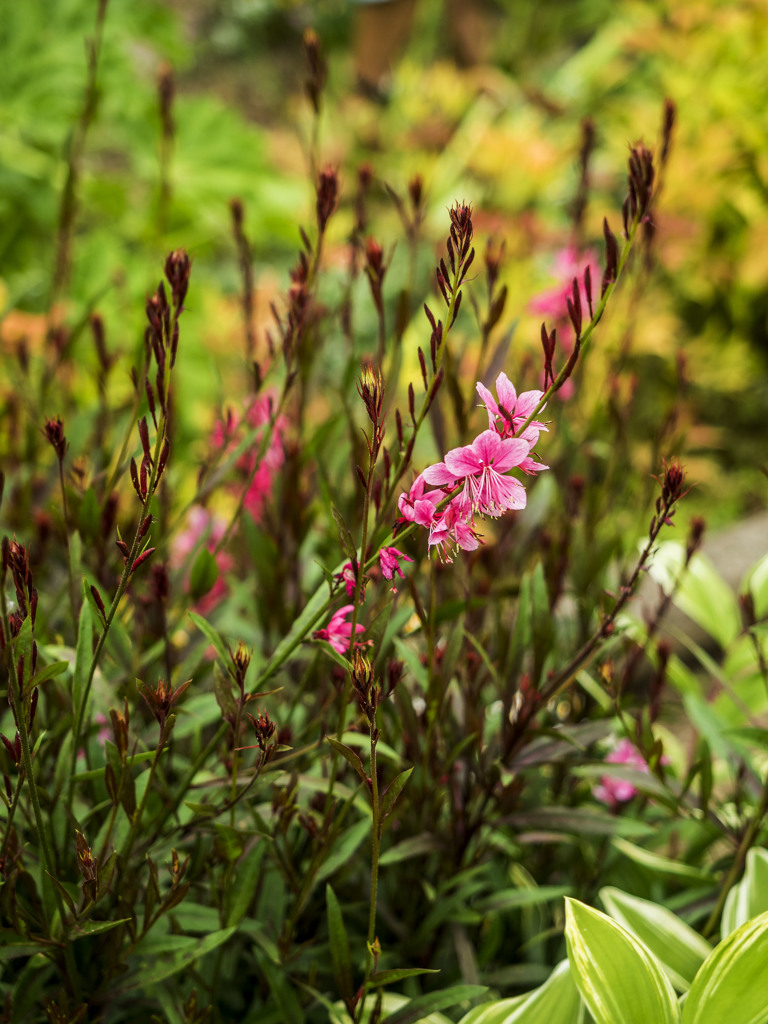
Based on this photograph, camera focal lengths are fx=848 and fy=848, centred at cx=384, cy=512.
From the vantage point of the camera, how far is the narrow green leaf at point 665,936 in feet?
2.91

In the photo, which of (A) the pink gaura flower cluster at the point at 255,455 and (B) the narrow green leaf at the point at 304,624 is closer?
(B) the narrow green leaf at the point at 304,624

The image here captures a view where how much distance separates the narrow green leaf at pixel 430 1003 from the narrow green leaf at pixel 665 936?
9.6 inches

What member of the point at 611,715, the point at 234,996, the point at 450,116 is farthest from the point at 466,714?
the point at 450,116

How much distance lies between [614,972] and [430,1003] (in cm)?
16

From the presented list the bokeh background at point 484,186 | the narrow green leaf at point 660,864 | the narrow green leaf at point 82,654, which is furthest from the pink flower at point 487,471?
the bokeh background at point 484,186

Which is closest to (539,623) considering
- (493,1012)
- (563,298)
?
(493,1012)

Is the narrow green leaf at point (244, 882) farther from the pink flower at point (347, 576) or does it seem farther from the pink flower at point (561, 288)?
the pink flower at point (561, 288)

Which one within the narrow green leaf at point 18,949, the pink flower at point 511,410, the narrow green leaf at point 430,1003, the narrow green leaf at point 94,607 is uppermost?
the pink flower at point 511,410

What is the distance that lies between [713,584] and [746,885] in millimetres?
625

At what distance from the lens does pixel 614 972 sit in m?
0.73

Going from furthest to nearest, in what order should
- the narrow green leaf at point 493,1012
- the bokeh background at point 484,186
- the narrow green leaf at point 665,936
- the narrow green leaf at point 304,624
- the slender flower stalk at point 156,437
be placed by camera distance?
the bokeh background at point 484,186, the narrow green leaf at point 665,936, the narrow green leaf at point 493,1012, the narrow green leaf at point 304,624, the slender flower stalk at point 156,437

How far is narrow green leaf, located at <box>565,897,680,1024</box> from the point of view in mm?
719

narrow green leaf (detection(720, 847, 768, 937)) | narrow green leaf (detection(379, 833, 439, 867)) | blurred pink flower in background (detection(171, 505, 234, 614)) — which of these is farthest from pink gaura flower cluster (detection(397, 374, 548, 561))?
blurred pink flower in background (detection(171, 505, 234, 614))

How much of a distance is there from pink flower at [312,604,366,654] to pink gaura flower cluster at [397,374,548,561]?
149 millimetres
